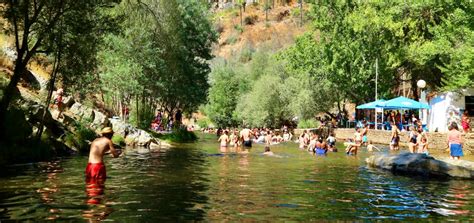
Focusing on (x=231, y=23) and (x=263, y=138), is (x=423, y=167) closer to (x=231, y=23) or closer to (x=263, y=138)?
(x=263, y=138)

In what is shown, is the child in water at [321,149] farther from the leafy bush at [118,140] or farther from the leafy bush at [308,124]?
the leafy bush at [308,124]

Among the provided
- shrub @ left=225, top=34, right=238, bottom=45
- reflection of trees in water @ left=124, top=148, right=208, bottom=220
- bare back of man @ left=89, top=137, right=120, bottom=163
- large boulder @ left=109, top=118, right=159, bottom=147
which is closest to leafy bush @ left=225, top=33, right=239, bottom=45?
shrub @ left=225, top=34, right=238, bottom=45

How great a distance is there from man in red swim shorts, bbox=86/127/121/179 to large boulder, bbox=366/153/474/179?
36.0 ft

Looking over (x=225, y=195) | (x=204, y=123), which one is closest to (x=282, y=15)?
(x=204, y=123)

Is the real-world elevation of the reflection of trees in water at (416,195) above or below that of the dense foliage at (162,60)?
below

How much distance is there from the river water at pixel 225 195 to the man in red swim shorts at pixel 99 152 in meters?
0.36

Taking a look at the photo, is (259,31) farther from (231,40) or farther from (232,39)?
(231,40)

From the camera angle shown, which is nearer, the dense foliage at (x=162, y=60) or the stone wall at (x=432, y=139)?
the stone wall at (x=432, y=139)

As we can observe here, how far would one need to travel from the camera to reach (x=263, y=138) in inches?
1756

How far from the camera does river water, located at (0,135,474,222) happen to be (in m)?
9.29

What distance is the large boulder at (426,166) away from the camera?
16828 millimetres

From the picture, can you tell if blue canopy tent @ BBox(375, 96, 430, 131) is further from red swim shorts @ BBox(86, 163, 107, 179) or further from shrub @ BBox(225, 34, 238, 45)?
shrub @ BBox(225, 34, 238, 45)

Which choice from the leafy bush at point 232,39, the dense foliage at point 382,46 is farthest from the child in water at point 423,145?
the leafy bush at point 232,39

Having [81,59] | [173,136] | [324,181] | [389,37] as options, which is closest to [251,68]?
[389,37]
